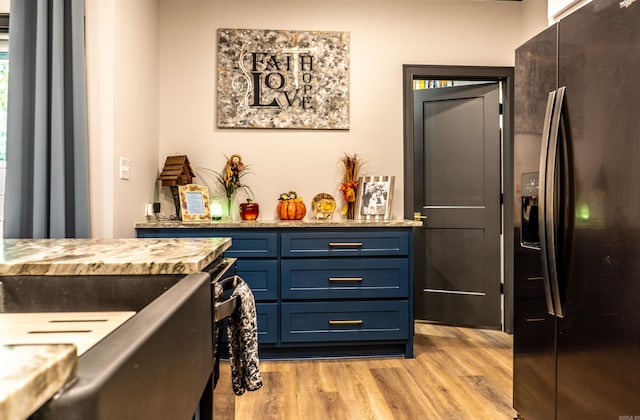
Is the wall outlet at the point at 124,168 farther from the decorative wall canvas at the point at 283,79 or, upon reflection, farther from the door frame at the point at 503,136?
the door frame at the point at 503,136

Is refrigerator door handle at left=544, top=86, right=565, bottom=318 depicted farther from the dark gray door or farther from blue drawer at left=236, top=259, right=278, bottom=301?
the dark gray door

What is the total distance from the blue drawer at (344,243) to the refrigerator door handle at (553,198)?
4.65 feet

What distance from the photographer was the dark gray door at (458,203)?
3.74 m

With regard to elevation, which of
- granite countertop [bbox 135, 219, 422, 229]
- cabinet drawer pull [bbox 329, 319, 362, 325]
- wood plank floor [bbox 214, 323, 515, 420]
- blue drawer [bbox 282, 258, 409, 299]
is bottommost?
wood plank floor [bbox 214, 323, 515, 420]

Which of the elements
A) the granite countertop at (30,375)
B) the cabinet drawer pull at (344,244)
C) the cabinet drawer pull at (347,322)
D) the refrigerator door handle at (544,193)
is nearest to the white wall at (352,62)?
the cabinet drawer pull at (344,244)

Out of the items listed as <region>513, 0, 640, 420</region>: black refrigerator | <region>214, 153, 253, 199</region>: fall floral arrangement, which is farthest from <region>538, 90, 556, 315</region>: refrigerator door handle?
<region>214, 153, 253, 199</region>: fall floral arrangement

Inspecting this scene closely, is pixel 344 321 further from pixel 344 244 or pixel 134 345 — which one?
pixel 134 345

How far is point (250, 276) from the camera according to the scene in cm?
295

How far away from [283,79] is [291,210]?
101 centimetres

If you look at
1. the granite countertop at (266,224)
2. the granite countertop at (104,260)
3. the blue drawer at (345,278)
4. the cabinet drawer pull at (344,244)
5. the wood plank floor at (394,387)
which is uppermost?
the granite countertop at (266,224)

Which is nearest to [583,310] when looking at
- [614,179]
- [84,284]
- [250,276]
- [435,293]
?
[614,179]

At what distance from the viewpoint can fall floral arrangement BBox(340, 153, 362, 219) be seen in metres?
3.44

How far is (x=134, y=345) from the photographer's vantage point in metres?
0.44

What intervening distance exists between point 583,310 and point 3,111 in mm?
3021
